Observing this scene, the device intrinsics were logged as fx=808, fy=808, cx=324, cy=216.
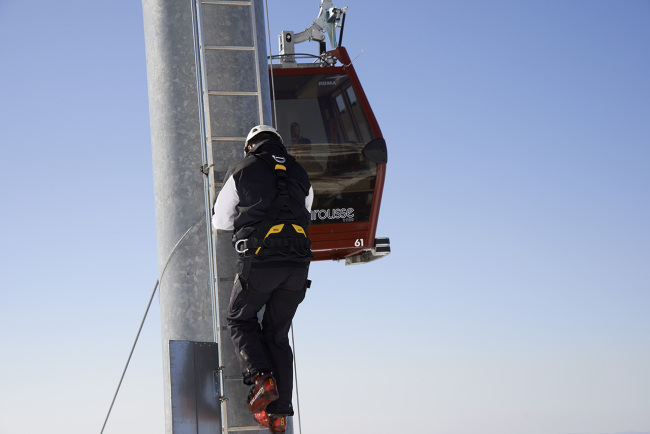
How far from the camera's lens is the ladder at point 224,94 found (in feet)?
14.8

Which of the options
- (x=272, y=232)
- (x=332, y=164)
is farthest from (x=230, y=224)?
(x=332, y=164)

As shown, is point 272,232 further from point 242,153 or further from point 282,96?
point 282,96

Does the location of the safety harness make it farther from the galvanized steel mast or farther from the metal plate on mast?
the metal plate on mast

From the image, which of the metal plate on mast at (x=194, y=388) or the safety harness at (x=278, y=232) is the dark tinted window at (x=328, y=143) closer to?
the safety harness at (x=278, y=232)

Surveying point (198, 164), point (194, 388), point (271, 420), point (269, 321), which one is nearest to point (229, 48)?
point (198, 164)

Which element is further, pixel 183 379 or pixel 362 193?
pixel 362 193

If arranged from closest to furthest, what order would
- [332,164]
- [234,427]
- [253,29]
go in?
[234,427], [253,29], [332,164]

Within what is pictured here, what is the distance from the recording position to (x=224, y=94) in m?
4.59

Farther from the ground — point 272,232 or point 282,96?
point 282,96

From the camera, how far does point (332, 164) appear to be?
35.2ft

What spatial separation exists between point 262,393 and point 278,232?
874 mm

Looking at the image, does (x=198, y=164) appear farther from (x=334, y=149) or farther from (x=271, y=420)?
(x=334, y=149)

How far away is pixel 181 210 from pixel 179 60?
834 millimetres

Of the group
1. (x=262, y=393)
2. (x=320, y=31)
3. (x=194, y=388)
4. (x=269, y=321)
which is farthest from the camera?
(x=320, y=31)
